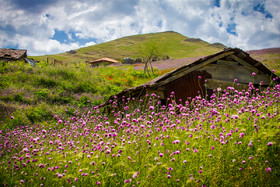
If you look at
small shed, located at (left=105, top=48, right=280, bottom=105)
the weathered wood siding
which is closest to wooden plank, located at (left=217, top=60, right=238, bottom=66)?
small shed, located at (left=105, top=48, right=280, bottom=105)

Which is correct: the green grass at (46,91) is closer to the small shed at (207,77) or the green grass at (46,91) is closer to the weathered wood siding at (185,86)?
the small shed at (207,77)

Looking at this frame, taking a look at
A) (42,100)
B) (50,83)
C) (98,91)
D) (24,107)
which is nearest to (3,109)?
(24,107)

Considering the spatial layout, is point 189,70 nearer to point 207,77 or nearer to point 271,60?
point 207,77

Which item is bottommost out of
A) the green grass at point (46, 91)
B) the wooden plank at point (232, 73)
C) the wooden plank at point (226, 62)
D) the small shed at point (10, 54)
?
the green grass at point (46, 91)

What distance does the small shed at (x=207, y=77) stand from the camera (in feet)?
26.5

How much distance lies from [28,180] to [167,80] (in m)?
6.06

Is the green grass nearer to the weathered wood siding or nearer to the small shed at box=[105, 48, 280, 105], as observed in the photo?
the small shed at box=[105, 48, 280, 105]

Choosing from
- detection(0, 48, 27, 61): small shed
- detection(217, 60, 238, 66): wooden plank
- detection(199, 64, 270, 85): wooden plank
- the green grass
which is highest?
detection(0, 48, 27, 61): small shed

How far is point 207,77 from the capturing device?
8.69 meters

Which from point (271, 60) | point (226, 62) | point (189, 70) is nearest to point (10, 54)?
point (189, 70)

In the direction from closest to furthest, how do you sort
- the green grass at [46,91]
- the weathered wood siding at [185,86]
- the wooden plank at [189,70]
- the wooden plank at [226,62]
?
the wooden plank at [189,70]
the weathered wood siding at [185,86]
the wooden plank at [226,62]
the green grass at [46,91]

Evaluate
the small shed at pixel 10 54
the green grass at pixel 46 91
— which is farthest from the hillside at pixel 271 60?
the small shed at pixel 10 54

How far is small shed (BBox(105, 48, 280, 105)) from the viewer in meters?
8.06

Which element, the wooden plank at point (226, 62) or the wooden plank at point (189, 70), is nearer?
the wooden plank at point (189, 70)
